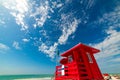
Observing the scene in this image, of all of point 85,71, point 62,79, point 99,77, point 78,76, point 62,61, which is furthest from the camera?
point 62,61

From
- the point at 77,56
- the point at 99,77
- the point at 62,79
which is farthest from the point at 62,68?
the point at 99,77

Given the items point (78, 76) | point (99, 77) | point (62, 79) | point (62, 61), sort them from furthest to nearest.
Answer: point (62, 61), point (62, 79), point (99, 77), point (78, 76)

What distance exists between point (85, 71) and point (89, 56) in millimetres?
1691

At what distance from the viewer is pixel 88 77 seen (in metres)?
8.32

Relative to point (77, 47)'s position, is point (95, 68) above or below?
below

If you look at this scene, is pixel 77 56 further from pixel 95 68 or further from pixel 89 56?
pixel 95 68

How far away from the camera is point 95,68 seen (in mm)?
9453

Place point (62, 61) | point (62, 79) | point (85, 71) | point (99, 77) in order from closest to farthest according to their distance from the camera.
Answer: point (85, 71), point (99, 77), point (62, 79), point (62, 61)

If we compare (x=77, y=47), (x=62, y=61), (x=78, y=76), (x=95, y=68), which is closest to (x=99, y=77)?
(x=95, y=68)

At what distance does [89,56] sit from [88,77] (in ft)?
6.90

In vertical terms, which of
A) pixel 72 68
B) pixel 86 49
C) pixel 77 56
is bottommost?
pixel 72 68

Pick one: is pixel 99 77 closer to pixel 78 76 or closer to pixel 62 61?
pixel 78 76

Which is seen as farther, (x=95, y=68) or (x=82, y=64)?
(x=95, y=68)

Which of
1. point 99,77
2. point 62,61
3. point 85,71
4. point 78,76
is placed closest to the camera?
point 78,76
